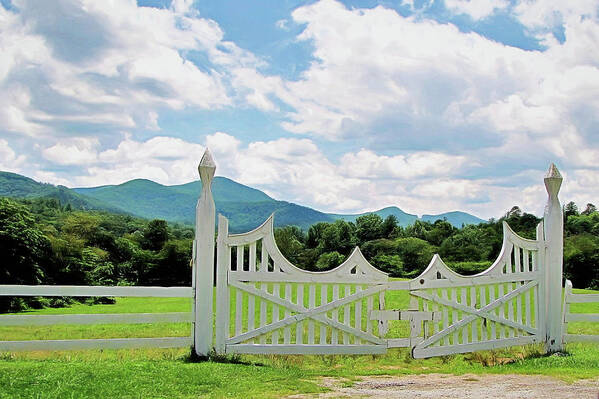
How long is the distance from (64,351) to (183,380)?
251 cm

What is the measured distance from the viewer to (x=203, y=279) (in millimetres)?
8352

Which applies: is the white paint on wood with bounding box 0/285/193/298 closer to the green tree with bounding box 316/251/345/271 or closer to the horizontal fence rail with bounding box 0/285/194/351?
the horizontal fence rail with bounding box 0/285/194/351

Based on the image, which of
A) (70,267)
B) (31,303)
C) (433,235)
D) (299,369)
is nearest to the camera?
(299,369)

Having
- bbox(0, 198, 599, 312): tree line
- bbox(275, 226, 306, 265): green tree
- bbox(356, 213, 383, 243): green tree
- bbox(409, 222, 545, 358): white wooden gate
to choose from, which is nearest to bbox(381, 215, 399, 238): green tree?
bbox(0, 198, 599, 312): tree line

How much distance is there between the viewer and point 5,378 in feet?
21.3

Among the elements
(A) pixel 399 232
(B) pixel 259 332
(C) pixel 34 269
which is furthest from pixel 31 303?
(A) pixel 399 232

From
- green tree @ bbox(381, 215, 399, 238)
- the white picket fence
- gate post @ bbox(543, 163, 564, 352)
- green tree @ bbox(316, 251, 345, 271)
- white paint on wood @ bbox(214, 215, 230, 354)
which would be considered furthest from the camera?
green tree @ bbox(381, 215, 399, 238)

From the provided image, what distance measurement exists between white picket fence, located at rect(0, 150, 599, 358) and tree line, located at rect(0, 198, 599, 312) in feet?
37.1

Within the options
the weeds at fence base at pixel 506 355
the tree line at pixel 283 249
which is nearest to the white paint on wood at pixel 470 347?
the weeds at fence base at pixel 506 355

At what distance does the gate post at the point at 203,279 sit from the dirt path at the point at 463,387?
2018 millimetres

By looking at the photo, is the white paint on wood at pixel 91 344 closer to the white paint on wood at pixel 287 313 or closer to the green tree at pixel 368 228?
the white paint on wood at pixel 287 313

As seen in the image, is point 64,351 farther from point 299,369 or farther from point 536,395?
point 536,395

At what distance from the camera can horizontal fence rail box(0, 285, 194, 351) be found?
7828 mm

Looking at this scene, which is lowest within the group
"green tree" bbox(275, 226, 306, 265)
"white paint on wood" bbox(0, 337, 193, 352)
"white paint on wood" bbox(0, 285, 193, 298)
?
"white paint on wood" bbox(0, 337, 193, 352)
